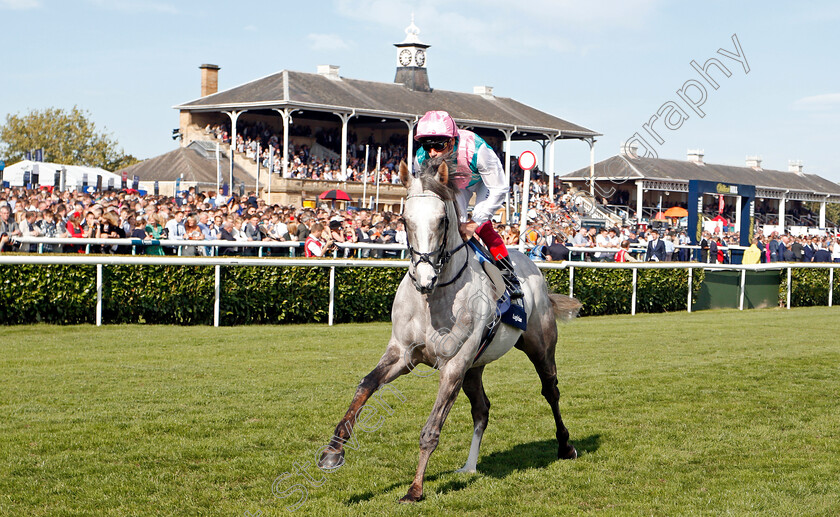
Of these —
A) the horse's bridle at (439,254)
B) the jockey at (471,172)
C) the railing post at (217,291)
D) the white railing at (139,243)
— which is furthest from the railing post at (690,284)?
the horse's bridle at (439,254)

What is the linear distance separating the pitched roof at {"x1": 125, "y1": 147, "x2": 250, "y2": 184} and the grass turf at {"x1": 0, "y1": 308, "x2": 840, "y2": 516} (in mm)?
24901

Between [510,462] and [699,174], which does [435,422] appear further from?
[699,174]

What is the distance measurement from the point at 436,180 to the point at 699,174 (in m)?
49.2

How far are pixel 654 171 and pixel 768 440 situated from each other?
43505 millimetres

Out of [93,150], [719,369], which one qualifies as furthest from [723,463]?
[93,150]

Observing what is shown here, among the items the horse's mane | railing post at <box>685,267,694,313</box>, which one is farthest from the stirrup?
railing post at <box>685,267,694,313</box>

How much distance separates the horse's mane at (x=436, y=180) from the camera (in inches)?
166

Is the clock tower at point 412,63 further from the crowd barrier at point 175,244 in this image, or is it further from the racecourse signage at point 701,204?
the crowd barrier at point 175,244

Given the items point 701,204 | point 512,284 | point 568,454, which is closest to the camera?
point 512,284

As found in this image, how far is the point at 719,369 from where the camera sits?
8.57 m

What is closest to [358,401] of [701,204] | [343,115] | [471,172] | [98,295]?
[471,172]

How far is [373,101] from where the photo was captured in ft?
119

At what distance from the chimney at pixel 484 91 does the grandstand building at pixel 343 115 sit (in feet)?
0.16

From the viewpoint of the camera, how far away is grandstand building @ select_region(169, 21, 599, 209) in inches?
1324
